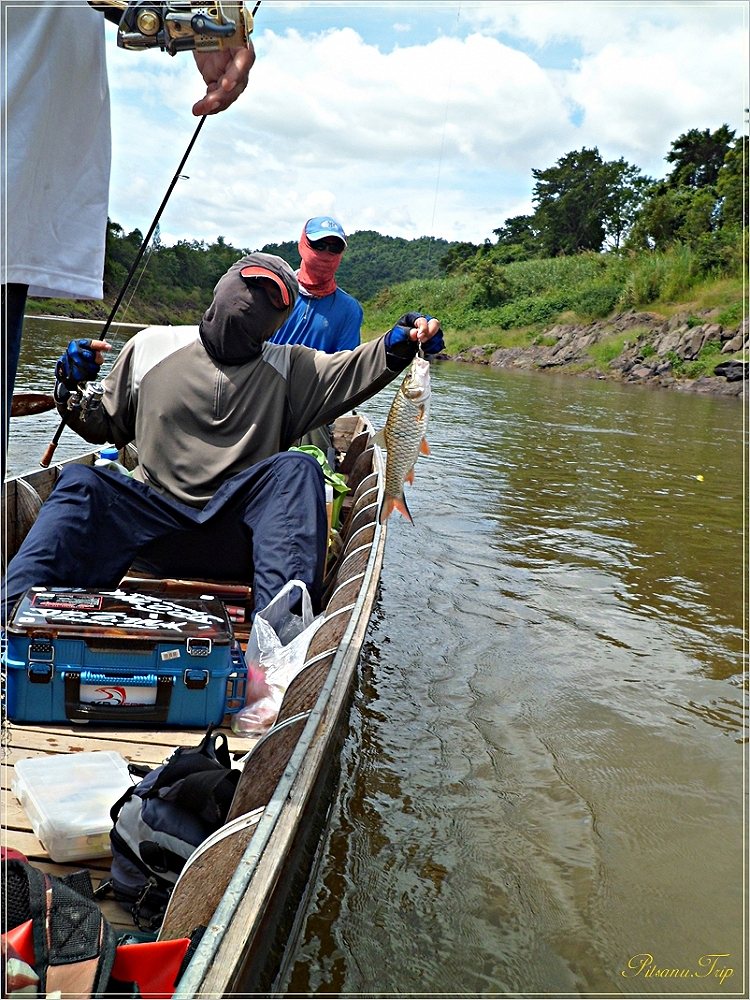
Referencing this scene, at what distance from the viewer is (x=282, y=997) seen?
275 centimetres

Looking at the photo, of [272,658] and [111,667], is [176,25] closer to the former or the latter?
[111,667]

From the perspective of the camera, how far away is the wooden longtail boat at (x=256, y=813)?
1683mm

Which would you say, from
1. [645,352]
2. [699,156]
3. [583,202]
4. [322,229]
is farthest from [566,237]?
[322,229]

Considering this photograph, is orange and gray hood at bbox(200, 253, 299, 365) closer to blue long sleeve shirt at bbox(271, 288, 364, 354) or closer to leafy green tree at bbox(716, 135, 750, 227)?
blue long sleeve shirt at bbox(271, 288, 364, 354)

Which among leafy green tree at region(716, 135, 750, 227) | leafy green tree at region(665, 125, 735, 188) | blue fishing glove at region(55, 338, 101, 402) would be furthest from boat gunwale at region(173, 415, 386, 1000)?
leafy green tree at region(665, 125, 735, 188)

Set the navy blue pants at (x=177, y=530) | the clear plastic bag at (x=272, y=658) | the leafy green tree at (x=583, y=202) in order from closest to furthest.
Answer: the clear plastic bag at (x=272, y=658)
the navy blue pants at (x=177, y=530)
the leafy green tree at (x=583, y=202)

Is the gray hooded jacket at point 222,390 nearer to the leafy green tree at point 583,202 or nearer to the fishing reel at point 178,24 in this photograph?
the fishing reel at point 178,24

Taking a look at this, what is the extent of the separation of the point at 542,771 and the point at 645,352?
29.4 meters

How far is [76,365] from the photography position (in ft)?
12.7

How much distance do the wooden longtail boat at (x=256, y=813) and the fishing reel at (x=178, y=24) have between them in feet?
5.83

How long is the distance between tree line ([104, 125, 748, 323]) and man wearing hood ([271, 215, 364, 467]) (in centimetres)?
119

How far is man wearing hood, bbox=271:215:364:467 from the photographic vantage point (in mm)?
6098

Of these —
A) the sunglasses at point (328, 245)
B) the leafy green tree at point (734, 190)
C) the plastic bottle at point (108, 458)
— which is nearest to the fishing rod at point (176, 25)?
the plastic bottle at point (108, 458)

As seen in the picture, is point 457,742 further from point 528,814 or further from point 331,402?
point 331,402
